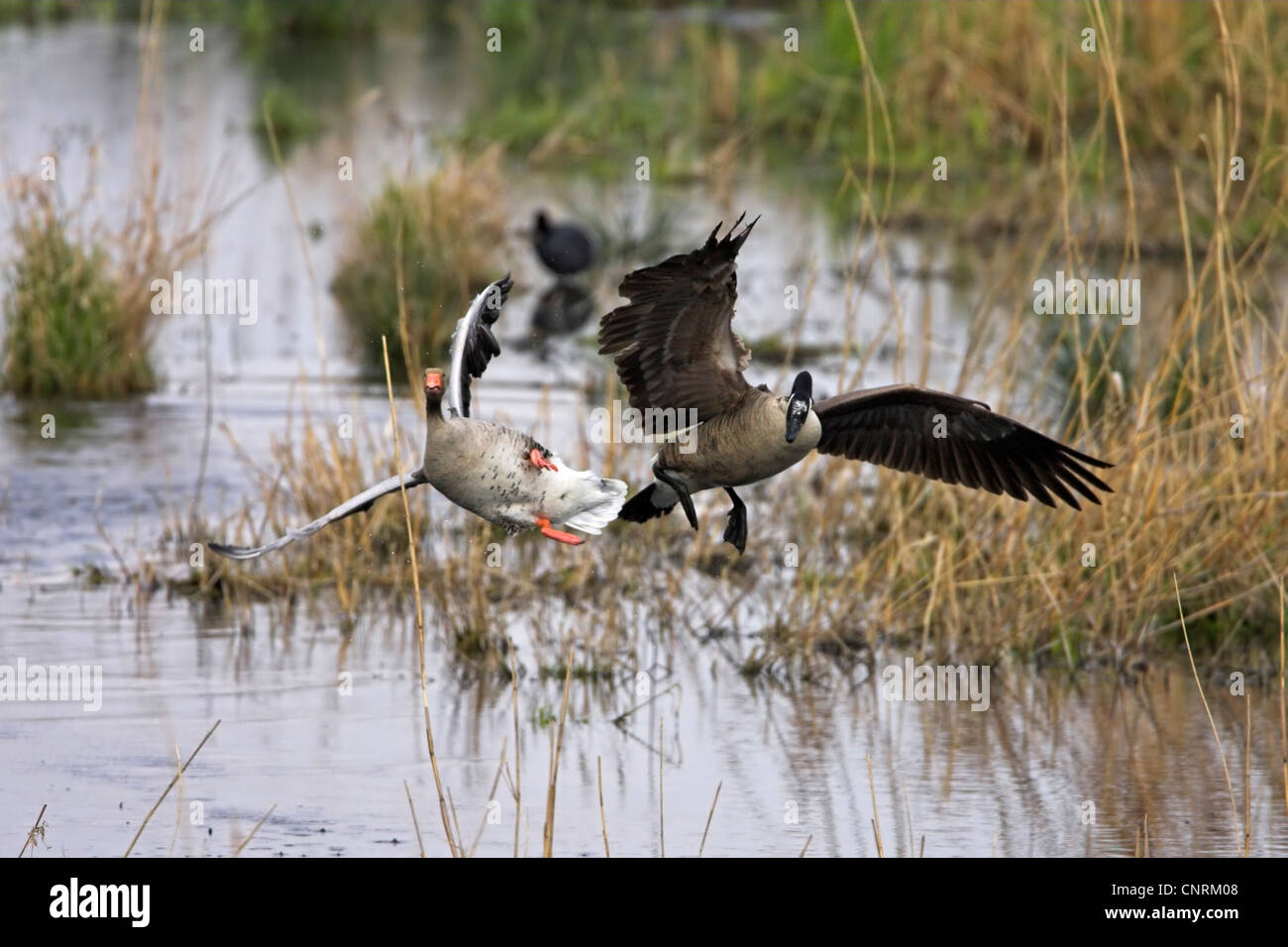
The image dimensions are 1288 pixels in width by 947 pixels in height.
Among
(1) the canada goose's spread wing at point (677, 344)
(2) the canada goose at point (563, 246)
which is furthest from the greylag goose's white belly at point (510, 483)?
(2) the canada goose at point (563, 246)

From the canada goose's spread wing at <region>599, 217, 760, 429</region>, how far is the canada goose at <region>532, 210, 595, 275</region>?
10.0m

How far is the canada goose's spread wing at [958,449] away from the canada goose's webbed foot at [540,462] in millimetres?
1486

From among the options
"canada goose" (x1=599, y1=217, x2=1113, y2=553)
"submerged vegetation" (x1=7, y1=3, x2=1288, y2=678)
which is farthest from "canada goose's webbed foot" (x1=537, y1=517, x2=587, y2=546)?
"submerged vegetation" (x1=7, y1=3, x2=1288, y2=678)

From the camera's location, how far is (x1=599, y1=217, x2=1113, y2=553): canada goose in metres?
5.90

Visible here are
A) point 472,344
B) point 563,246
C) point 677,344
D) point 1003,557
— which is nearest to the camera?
point 472,344

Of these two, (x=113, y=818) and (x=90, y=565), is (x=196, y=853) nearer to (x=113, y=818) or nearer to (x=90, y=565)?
(x=113, y=818)

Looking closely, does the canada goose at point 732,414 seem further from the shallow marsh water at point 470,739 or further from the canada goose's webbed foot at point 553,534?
the shallow marsh water at point 470,739

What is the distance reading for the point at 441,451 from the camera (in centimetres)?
535

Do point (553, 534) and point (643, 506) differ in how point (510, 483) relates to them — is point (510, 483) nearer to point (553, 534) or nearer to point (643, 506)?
point (553, 534)

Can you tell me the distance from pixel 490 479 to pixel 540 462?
0.48 ft

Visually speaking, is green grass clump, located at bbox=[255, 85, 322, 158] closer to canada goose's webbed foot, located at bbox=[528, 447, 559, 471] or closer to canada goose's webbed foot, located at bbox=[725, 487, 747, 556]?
canada goose's webbed foot, located at bbox=[725, 487, 747, 556]

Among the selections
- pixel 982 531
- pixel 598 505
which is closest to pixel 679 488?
pixel 598 505

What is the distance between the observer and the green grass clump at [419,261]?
49.1 feet

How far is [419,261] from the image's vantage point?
1513cm
